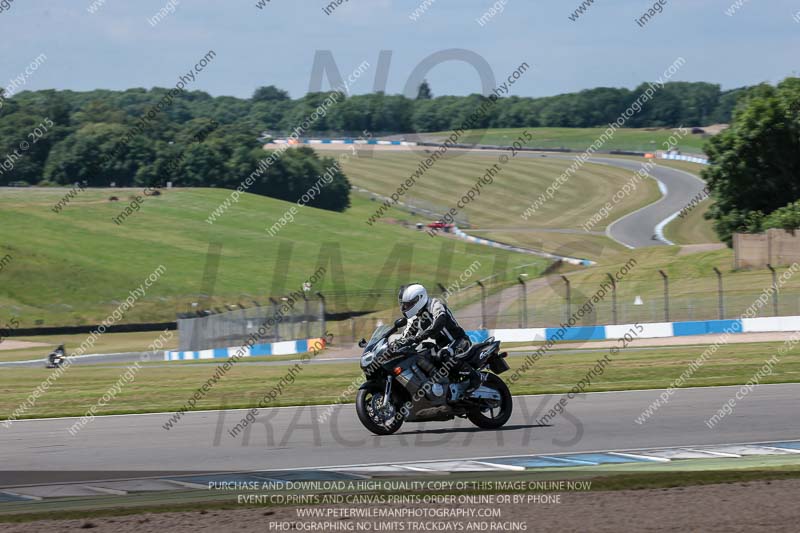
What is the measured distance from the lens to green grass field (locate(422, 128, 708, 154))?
14734 cm

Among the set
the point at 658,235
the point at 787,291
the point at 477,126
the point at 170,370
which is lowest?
the point at 170,370

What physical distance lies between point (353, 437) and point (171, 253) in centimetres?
7013

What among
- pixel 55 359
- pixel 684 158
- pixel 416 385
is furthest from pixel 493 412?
pixel 684 158

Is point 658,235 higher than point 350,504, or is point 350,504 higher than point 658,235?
point 658,235

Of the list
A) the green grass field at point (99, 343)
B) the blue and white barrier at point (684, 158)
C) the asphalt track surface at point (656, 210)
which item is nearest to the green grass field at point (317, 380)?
the green grass field at point (99, 343)

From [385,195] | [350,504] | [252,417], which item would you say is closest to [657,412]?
[252,417]

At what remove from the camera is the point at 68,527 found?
7.93 meters

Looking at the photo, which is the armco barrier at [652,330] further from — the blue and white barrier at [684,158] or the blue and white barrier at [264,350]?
the blue and white barrier at [684,158]

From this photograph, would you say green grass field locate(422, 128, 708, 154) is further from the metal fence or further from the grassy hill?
the metal fence

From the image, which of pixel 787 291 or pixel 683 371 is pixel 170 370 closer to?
pixel 683 371

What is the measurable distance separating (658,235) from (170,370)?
63716mm

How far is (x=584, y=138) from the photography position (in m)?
155

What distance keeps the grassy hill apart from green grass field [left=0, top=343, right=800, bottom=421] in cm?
3439

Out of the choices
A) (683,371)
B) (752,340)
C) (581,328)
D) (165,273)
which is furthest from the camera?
(165,273)
